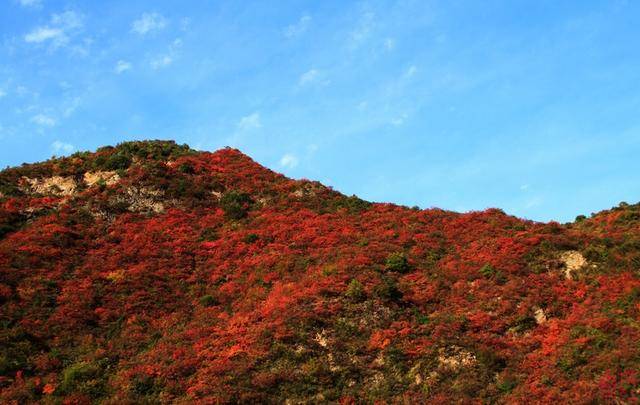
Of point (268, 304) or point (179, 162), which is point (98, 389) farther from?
point (179, 162)

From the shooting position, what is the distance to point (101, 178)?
6041cm

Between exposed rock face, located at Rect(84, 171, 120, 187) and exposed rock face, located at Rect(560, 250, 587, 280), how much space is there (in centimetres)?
4409

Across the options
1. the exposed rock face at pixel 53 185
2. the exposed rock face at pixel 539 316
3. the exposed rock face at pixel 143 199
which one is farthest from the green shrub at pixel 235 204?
the exposed rock face at pixel 539 316

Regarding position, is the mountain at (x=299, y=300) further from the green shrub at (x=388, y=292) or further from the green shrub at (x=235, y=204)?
the green shrub at (x=235, y=204)

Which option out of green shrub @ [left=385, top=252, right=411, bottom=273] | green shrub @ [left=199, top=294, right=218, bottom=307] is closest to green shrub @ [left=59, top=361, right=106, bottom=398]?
green shrub @ [left=199, top=294, right=218, bottom=307]

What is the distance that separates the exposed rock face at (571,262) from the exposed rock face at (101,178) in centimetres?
4409

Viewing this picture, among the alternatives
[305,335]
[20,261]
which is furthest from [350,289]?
[20,261]

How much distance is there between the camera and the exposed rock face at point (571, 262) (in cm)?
3828

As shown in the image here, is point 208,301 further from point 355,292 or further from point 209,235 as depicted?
point 209,235

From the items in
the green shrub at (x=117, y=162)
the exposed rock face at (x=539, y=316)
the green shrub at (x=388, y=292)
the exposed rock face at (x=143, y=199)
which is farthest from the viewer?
the green shrub at (x=117, y=162)

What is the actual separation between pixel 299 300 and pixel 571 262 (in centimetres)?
1923

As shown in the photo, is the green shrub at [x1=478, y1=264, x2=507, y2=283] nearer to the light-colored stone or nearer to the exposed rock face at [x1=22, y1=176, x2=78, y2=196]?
the light-colored stone

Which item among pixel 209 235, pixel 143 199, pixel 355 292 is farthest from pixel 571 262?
pixel 143 199

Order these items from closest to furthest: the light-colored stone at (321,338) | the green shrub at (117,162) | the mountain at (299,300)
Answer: the mountain at (299,300), the light-colored stone at (321,338), the green shrub at (117,162)
